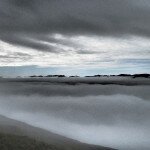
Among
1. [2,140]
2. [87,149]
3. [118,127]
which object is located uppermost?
[2,140]

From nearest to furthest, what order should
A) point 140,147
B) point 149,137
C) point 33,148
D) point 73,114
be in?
point 33,148
point 140,147
point 149,137
point 73,114

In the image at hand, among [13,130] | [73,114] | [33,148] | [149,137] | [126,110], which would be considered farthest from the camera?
[126,110]

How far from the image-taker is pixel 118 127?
169ft

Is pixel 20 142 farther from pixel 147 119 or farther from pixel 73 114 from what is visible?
pixel 147 119

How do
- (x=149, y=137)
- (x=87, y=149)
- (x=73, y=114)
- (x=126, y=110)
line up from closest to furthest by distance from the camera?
(x=87, y=149), (x=149, y=137), (x=73, y=114), (x=126, y=110)

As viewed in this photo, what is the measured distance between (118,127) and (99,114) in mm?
10928

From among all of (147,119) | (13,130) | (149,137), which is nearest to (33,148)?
(13,130)

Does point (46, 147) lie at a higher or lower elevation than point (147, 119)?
higher

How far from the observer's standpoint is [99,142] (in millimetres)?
30156

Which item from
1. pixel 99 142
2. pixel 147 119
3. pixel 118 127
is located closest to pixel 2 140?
pixel 99 142

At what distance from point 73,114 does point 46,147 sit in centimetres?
3994

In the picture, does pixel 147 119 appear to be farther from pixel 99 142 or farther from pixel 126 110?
pixel 99 142

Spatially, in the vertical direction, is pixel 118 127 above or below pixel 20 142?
below

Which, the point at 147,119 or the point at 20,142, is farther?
the point at 147,119
